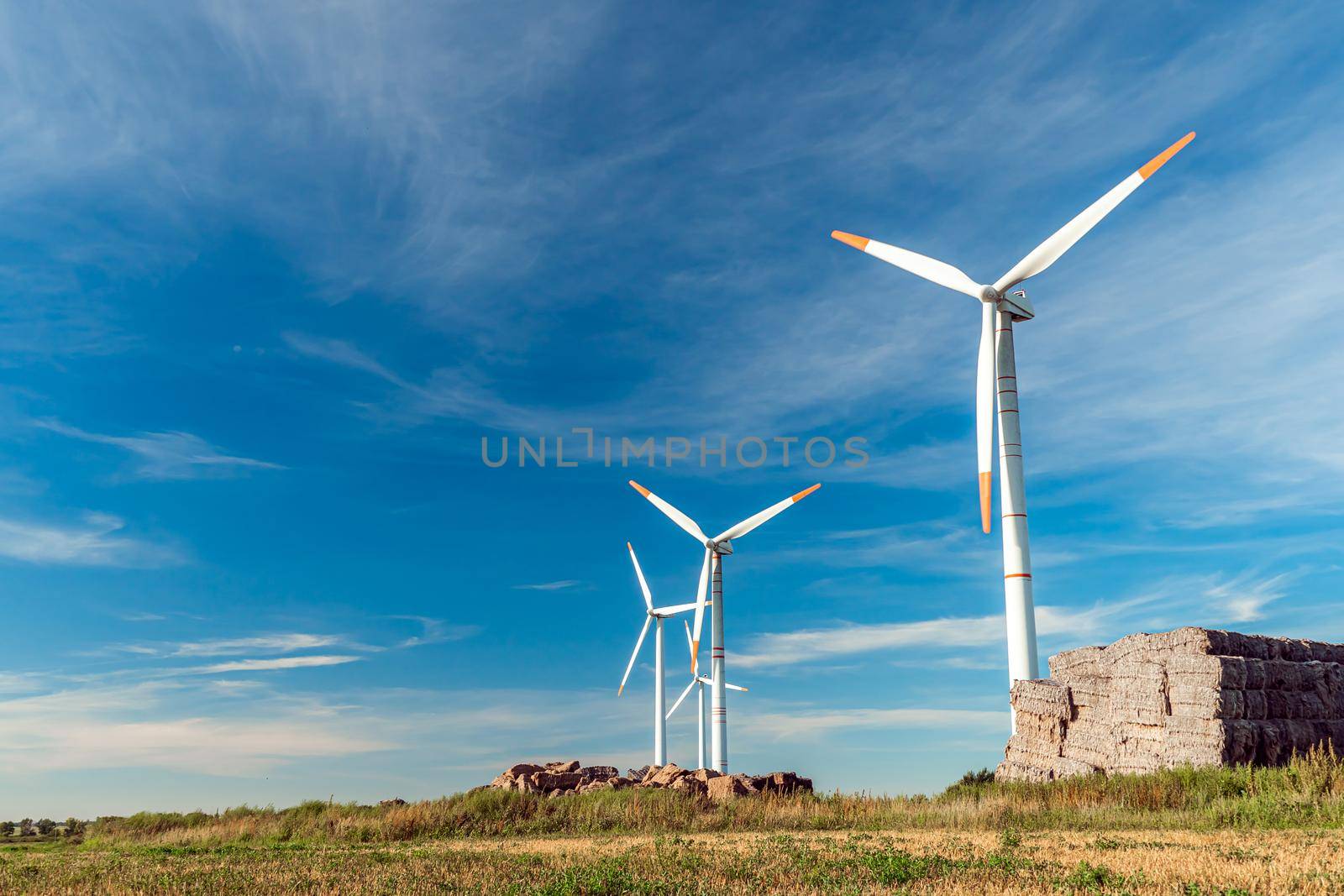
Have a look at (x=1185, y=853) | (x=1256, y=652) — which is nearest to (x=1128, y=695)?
(x=1256, y=652)

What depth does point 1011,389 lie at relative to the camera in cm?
4056

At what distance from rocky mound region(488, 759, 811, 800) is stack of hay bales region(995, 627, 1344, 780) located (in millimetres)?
8207

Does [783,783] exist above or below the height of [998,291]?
below

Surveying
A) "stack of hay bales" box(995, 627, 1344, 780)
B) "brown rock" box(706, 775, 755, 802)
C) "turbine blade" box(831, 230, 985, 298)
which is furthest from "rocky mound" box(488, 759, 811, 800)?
"turbine blade" box(831, 230, 985, 298)

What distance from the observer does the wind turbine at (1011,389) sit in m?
36.8

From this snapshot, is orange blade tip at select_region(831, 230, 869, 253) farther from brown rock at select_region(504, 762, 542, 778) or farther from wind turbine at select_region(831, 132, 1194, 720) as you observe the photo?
brown rock at select_region(504, 762, 542, 778)

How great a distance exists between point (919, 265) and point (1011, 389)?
29.0 ft

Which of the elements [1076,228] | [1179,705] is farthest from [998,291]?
[1179,705]

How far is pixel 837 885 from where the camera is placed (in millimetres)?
13922

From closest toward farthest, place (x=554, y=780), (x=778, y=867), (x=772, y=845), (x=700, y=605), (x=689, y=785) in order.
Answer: (x=778, y=867)
(x=772, y=845)
(x=689, y=785)
(x=554, y=780)
(x=700, y=605)

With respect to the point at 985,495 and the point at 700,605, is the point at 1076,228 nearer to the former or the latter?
the point at 985,495

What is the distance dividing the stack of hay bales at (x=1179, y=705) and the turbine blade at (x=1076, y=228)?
17290 mm

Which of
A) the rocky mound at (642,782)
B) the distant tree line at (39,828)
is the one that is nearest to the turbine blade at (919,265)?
the rocky mound at (642,782)

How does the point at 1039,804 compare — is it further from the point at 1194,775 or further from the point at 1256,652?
the point at 1256,652
